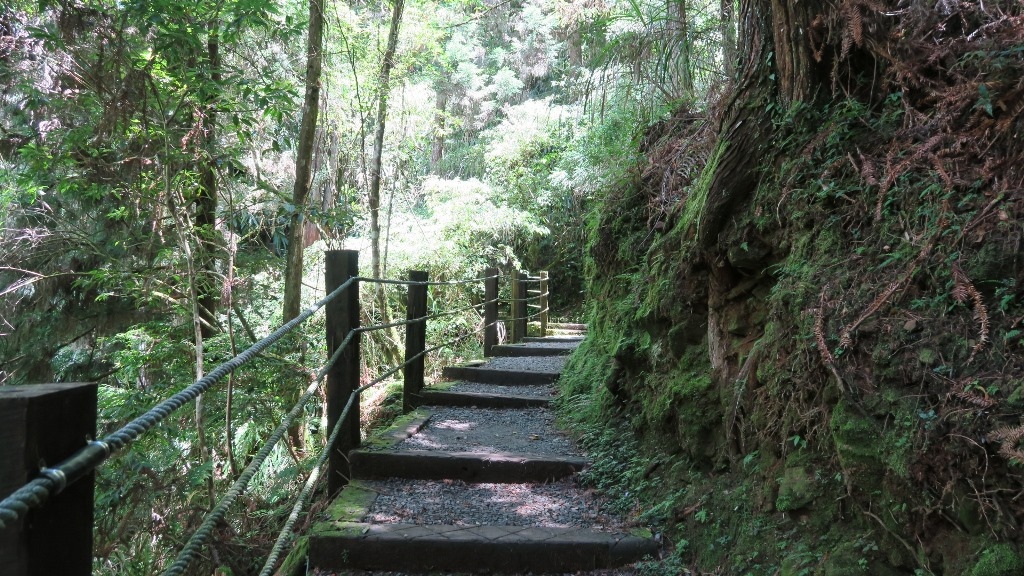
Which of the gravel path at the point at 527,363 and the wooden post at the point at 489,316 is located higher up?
the wooden post at the point at 489,316

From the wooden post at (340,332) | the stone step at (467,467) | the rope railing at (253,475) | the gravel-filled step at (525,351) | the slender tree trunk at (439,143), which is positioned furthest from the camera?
the slender tree trunk at (439,143)

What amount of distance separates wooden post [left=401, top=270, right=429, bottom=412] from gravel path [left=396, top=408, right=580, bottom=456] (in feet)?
0.81

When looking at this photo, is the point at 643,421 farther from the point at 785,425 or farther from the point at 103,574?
the point at 103,574

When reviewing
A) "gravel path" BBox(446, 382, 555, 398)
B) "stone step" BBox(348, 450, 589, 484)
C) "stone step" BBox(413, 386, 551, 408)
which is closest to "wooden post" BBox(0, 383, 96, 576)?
"stone step" BBox(348, 450, 589, 484)

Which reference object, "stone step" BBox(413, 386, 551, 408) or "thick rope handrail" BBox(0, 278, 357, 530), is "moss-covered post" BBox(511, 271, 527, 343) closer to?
"stone step" BBox(413, 386, 551, 408)

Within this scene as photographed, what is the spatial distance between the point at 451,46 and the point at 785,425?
56.8 feet

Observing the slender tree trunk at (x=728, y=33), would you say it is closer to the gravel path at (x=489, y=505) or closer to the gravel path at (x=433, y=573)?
the gravel path at (x=489, y=505)

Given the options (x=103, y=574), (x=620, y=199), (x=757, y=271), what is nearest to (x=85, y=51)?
(x=103, y=574)

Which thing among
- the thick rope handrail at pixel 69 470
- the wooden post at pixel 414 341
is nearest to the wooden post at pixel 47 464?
the thick rope handrail at pixel 69 470

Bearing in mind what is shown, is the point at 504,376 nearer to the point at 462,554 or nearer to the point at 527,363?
the point at 527,363

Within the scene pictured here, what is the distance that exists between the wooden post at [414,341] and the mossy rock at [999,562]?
3.96 m

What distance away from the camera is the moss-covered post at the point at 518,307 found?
30.8ft

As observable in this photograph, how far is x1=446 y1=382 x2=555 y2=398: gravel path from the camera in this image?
607cm

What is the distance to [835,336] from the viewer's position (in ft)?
7.60
